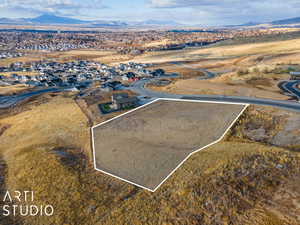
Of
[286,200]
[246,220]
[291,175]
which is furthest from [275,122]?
[246,220]

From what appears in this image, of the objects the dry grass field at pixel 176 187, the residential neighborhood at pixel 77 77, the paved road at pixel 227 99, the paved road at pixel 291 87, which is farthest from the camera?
the residential neighborhood at pixel 77 77

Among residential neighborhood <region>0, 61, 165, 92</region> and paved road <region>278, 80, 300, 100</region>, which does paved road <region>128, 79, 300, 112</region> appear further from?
residential neighborhood <region>0, 61, 165, 92</region>

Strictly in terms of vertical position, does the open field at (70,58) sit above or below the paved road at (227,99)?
below

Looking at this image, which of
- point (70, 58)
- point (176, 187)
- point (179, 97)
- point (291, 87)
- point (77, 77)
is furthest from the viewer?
point (70, 58)

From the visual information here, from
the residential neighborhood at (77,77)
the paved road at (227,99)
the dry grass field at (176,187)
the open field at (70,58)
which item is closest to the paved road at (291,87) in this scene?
the paved road at (227,99)

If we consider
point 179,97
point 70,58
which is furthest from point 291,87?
point 70,58

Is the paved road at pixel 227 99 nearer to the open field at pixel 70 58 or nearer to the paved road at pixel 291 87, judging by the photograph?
the paved road at pixel 291 87

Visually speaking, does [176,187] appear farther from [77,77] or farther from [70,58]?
[70,58]
